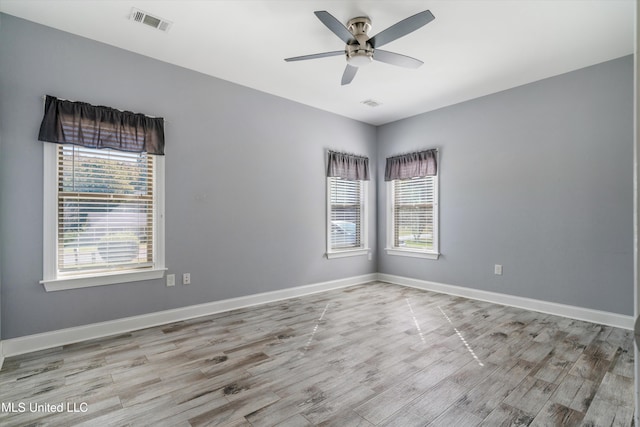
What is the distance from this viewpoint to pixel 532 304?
3.97 m

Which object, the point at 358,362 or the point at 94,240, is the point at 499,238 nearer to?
the point at 358,362

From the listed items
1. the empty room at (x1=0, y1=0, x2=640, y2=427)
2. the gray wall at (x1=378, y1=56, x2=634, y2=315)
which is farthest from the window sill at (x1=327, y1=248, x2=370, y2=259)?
the gray wall at (x1=378, y1=56, x2=634, y2=315)

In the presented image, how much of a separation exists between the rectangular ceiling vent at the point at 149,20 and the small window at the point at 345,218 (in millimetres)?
3010

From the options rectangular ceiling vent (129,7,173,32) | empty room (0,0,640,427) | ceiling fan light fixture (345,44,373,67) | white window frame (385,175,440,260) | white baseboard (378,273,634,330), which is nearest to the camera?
empty room (0,0,640,427)

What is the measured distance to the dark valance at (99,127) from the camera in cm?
283

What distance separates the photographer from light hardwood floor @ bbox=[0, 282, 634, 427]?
1897mm

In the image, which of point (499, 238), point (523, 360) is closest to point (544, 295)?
point (499, 238)

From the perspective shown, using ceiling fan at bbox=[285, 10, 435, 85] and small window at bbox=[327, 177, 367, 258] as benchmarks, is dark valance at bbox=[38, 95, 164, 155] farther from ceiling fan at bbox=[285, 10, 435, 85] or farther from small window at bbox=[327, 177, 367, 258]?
small window at bbox=[327, 177, 367, 258]

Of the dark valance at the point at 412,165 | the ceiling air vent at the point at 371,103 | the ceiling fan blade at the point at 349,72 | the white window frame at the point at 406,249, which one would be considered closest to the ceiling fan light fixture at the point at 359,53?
the ceiling fan blade at the point at 349,72

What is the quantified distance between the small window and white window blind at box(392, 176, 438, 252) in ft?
1.96

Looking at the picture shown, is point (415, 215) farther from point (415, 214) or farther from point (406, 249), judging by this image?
point (406, 249)

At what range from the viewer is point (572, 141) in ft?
12.1

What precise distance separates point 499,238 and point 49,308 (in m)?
5.18

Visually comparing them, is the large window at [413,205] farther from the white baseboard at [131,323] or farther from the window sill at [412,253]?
the white baseboard at [131,323]
